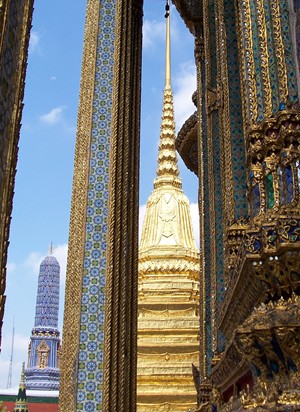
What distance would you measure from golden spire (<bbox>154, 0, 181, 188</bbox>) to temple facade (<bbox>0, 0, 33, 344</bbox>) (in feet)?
65.6

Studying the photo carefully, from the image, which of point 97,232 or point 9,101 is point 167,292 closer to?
point 97,232

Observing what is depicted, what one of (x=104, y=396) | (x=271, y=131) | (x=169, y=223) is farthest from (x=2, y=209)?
(x=169, y=223)

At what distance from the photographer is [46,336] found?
39406mm

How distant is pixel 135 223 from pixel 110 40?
2.62 metres

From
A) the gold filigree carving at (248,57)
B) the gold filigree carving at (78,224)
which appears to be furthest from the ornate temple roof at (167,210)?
the gold filigree carving at (248,57)

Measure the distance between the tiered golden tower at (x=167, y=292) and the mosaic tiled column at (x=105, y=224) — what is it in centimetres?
967

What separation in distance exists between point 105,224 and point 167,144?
53.2 feet

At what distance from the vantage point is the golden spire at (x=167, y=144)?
23656 mm

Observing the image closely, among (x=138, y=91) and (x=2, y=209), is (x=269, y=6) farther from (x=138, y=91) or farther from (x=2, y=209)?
(x=138, y=91)

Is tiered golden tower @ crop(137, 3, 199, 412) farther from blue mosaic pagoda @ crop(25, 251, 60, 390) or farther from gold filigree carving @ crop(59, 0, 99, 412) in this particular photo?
blue mosaic pagoda @ crop(25, 251, 60, 390)

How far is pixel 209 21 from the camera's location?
936 centimetres

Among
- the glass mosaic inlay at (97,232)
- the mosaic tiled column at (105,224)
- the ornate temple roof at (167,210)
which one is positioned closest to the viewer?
the glass mosaic inlay at (97,232)

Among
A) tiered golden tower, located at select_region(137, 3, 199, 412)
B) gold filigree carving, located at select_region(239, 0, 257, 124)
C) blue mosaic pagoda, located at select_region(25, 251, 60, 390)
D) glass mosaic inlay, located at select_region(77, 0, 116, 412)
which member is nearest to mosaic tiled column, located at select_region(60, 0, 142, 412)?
glass mosaic inlay, located at select_region(77, 0, 116, 412)

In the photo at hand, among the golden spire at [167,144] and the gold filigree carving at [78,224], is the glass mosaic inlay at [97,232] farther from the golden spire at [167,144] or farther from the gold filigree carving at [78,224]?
the golden spire at [167,144]
